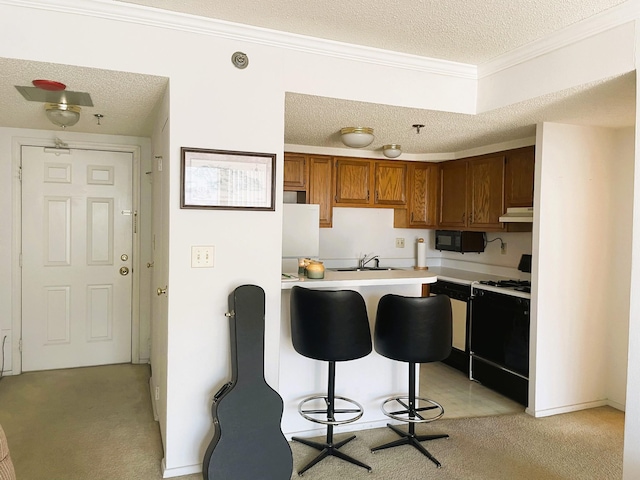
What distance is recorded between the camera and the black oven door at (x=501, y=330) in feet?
11.8

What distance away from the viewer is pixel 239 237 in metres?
2.59

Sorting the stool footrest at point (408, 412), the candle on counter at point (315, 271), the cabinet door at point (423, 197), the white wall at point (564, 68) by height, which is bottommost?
the stool footrest at point (408, 412)

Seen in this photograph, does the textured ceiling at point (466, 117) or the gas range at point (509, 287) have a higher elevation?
the textured ceiling at point (466, 117)

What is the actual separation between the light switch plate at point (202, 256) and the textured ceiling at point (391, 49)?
3.01 ft

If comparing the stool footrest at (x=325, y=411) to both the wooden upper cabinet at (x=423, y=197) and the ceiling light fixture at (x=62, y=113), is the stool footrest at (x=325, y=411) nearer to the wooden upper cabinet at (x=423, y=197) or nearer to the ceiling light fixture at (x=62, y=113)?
the ceiling light fixture at (x=62, y=113)

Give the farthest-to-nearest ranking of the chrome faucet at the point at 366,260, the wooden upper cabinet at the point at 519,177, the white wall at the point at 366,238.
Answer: the chrome faucet at the point at 366,260 → the white wall at the point at 366,238 → the wooden upper cabinet at the point at 519,177

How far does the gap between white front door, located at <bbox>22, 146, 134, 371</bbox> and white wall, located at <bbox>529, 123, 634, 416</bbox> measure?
142 inches

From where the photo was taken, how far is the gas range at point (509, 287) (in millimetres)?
3668

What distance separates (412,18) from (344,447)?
8.27 feet

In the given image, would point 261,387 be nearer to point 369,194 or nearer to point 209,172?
point 209,172

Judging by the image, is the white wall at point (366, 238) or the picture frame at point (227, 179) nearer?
the picture frame at point (227, 179)

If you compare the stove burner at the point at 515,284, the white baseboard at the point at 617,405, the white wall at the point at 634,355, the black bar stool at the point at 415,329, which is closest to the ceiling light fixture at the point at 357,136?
the black bar stool at the point at 415,329

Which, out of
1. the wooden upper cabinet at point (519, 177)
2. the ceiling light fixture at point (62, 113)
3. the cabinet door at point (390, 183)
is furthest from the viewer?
the cabinet door at point (390, 183)

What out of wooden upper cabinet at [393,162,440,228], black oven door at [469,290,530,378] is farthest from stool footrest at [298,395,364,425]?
wooden upper cabinet at [393,162,440,228]
